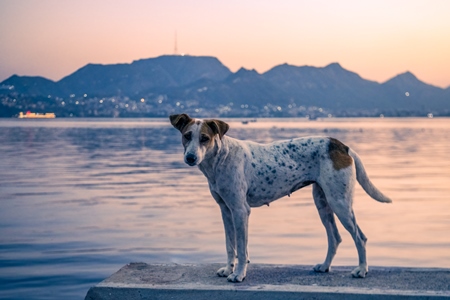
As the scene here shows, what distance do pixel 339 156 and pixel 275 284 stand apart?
5.38ft

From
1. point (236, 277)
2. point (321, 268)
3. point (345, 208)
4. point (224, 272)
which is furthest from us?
point (321, 268)

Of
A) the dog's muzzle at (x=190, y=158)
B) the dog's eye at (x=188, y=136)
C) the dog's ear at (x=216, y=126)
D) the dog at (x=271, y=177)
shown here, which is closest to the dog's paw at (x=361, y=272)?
the dog at (x=271, y=177)

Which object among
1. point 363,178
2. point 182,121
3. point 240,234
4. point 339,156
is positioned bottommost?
point 240,234

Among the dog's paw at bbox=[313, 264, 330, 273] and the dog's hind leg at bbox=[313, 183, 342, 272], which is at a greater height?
the dog's hind leg at bbox=[313, 183, 342, 272]

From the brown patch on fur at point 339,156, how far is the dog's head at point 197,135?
1378mm

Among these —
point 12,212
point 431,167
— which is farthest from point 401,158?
point 12,212

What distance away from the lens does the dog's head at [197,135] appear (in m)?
7.96

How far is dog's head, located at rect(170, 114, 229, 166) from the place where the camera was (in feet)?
26.1

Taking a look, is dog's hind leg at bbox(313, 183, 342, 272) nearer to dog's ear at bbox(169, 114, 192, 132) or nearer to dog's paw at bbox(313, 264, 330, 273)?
dog's paw at bbox(313, 264, 330, 273)

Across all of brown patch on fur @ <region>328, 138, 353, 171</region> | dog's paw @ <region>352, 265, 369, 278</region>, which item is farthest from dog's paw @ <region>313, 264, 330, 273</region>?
brown patch on fur @ <region>328, 138, 353, 171</region>

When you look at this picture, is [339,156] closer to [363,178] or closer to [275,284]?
[363,178]

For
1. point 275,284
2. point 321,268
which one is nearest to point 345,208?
point 321,268

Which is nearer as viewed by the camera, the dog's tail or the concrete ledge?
the concrete ledge

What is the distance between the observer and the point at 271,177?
8.87 m
